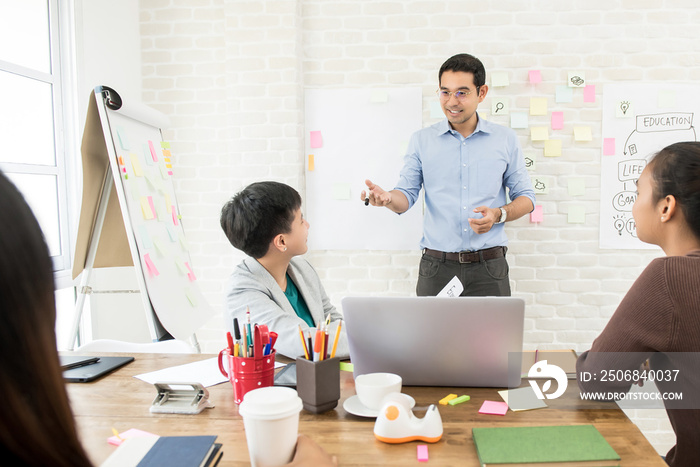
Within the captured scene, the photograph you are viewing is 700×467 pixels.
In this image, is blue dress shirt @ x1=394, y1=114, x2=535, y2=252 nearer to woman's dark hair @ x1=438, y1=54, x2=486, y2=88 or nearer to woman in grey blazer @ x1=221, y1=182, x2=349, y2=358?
woman's dark hair @ x1=438, y1=54, x2=486, y2=88

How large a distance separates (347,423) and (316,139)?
7.91ft

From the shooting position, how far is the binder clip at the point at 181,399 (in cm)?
117

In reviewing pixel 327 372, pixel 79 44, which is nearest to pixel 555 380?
pixel 327 372

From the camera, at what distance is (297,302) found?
186 centimetres

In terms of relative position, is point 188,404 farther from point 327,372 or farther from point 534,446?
point 534,446

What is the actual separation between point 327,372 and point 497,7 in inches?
108

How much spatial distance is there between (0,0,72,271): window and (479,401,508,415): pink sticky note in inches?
88.2

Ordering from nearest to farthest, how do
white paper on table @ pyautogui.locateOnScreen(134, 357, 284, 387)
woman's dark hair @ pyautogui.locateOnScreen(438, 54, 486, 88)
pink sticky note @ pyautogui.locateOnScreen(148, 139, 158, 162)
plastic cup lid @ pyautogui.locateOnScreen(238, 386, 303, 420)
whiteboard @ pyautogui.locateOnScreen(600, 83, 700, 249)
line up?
plastic cup lid @ pyautogui.locateOnScreen(238, 386, 303, 420) < white paper on table @ pyautogui.locateOnScreen(134, 357, 284, 387) < pink sticky note @ pyautogui.locateOnScreen(148, 139, 158, 162) < woman's dark hair @ pyautogui.locateOnScreen(438, 54, 486, 88) < whiteboard @ pyautogui.locateOnScreen(600, 83, 700, 249)

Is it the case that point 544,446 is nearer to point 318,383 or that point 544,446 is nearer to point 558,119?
point 318,383

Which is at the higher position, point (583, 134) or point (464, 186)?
point (583, 134)

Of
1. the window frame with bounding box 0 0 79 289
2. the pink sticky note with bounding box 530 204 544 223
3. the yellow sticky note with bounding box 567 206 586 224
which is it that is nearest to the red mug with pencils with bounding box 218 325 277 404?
the window frame with bounding box 0 0 79 289

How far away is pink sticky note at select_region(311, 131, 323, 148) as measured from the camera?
10.8ft

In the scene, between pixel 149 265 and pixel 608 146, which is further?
pixel 608 146

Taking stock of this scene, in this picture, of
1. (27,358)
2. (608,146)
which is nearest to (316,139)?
(608,146)
